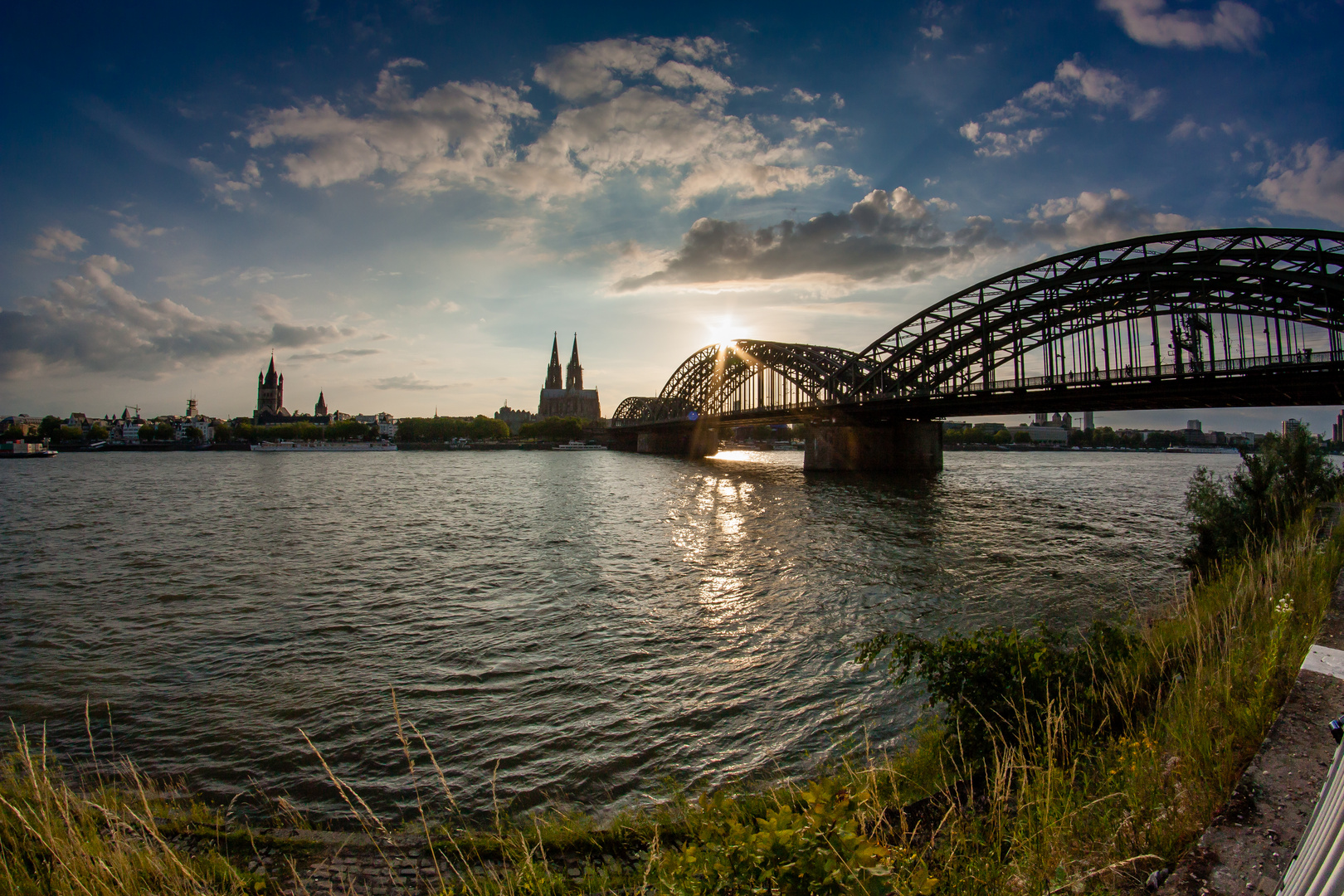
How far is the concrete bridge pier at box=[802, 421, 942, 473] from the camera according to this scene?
6375 cm

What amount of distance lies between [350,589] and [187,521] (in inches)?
856

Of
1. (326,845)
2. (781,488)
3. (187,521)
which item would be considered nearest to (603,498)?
(781,488)

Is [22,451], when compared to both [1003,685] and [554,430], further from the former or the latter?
[1003,685]

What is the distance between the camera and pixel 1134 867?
3004 mm

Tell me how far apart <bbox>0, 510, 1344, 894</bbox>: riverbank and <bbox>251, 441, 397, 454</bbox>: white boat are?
579 feet

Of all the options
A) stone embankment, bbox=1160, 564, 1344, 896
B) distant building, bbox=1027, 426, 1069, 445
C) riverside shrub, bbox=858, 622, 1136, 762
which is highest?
stone embankment, bbox=1160, 564, 1344, 896

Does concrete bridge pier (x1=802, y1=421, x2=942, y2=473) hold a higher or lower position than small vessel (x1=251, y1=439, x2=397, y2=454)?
lower

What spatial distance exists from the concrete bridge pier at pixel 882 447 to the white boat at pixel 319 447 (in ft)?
468

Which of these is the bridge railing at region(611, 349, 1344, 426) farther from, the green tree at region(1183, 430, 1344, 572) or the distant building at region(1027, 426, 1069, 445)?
the distant building at region(1027, 426, 1069, 445)

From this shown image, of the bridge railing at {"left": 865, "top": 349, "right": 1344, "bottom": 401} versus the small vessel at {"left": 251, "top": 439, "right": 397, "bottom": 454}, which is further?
the small vessel at {"left": 251, "top": 439, "right": 397, "bottom": 454}

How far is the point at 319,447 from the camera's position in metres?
164

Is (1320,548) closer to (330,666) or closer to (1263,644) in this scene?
(1263,644)

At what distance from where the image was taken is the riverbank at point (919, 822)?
9.27 feet

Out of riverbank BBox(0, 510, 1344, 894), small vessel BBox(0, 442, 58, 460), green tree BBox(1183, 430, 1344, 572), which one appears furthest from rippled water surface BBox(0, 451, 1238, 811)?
small vessel BBox(0, 442, 58, 460)
